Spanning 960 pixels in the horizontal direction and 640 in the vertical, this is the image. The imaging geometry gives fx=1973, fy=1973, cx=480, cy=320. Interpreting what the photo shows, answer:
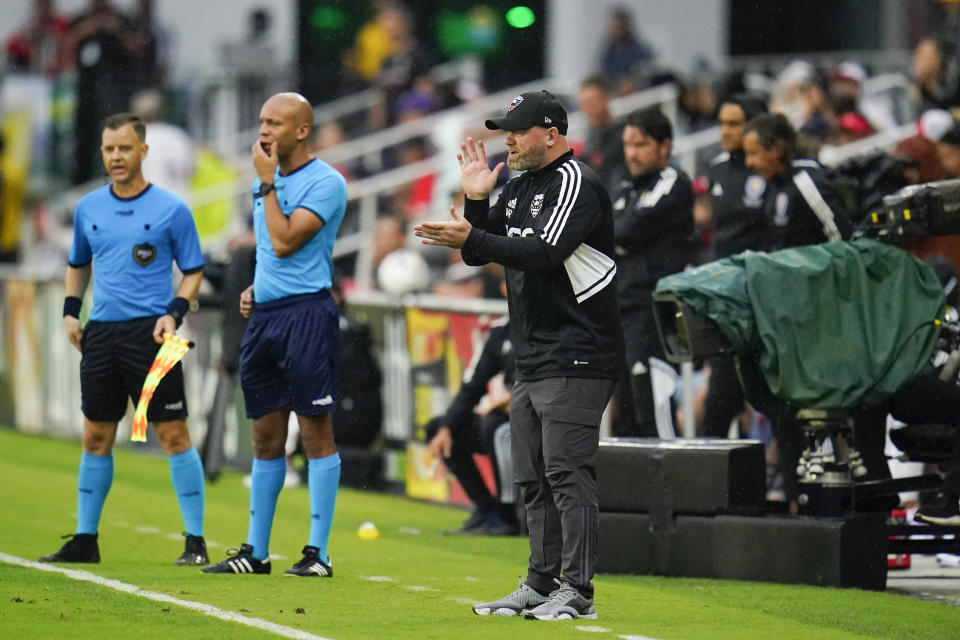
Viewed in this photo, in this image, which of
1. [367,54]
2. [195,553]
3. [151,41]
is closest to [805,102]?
[195,553]

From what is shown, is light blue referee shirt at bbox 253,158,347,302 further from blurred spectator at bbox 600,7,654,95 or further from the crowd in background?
blurred spectator at bbox 600,7,654,95

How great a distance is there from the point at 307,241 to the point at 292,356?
0.55 meters

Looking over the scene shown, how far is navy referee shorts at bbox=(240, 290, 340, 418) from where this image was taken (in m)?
9.37

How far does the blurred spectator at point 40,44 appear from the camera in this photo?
83.6 feet

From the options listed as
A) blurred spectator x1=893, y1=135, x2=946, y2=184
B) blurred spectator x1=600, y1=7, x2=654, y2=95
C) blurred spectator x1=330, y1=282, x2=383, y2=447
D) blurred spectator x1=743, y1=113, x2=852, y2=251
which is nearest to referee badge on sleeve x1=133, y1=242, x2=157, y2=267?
blurred spectator x1=743, y1=113, x2=852, y2=251

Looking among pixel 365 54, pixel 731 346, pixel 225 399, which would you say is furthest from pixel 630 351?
pixel 365 54

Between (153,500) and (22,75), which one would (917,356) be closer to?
(153,500)

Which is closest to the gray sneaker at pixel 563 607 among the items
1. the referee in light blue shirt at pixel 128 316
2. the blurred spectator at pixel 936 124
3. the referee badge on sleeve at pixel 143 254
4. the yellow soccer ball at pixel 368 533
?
the referee in light blue shirt at pixel 128 316

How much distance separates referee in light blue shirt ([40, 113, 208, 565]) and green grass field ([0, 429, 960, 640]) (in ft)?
1.19

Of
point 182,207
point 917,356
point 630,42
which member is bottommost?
point 917,356

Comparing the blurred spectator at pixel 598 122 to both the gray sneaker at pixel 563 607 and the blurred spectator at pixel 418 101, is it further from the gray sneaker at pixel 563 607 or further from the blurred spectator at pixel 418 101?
the gray sneaker at pixel 563 607

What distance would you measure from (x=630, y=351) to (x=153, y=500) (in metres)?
3.81

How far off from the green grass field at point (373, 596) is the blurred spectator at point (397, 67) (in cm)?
1016

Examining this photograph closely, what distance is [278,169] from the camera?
957 centimetres
